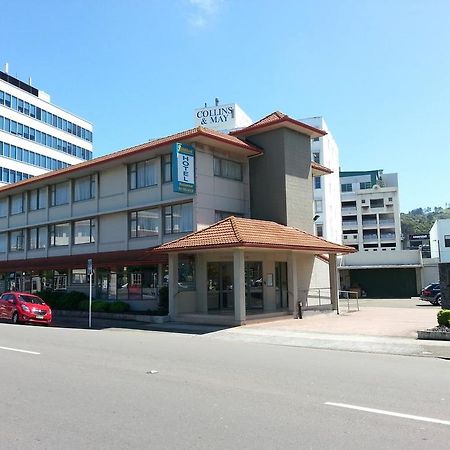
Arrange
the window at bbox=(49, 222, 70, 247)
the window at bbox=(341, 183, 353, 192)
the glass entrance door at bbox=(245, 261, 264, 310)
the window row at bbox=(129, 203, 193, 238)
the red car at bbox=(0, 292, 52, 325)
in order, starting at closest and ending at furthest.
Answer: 1. the red car at bbox=(0, 292, 52, 325)
2. the glass entrance door at bbox=(245, 261, 264, 310)
3. the window row at bbox=(129, 203, 193, 238)
4. the window at bbox=(49, 222, 70, 247)
5. the window at bbox=(341, 183, 353, 192)

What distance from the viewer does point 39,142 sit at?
213 feet

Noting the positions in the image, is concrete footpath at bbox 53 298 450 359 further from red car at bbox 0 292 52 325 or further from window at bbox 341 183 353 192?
window at bbox 341 183 353 192

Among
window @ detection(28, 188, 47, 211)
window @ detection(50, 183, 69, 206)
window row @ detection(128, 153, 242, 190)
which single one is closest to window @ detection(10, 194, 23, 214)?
window @ detection(28, 188, 47, 211)

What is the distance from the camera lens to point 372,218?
316 ft

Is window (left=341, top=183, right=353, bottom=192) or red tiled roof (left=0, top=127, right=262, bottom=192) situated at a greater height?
window (left=341, top=183, right=353, bottom=192)

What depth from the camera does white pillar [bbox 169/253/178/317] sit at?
23.1m

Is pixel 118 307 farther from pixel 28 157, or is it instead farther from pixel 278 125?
pixel 28 157

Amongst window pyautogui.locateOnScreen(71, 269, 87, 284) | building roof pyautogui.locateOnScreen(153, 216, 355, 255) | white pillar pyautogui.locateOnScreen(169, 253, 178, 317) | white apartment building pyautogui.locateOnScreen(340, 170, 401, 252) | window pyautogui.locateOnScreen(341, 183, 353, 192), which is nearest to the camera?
building roof pyautogui.locateOnScreen(153, 216, 355, 255)

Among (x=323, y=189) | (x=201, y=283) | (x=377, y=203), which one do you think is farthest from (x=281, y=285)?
(x=377, y=203)

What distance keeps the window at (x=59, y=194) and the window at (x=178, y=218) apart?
33.9 ft

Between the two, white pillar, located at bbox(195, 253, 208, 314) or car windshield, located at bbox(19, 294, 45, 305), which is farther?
car windshield, located at bbox(19, 294, 45, 305)

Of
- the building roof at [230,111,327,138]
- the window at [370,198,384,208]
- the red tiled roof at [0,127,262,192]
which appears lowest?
the red tiled roof at [0,127,262,192]

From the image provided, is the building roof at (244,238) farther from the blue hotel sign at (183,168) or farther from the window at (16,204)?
the window at (16,204)

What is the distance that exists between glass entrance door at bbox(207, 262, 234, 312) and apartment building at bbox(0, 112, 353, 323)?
0.05 meters
